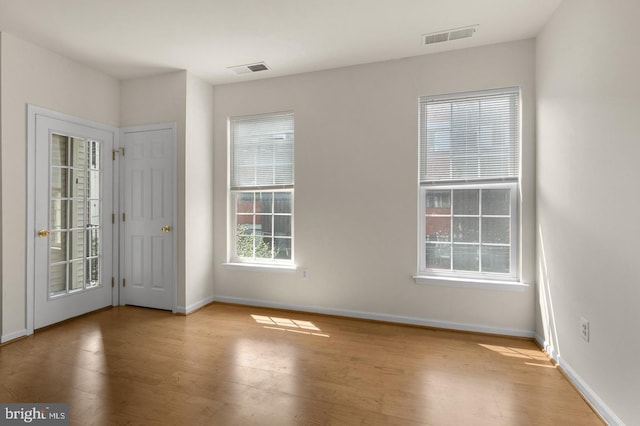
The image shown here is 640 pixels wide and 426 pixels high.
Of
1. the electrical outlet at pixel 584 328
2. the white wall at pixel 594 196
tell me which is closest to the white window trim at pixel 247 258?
the white wall at pixel 594 196

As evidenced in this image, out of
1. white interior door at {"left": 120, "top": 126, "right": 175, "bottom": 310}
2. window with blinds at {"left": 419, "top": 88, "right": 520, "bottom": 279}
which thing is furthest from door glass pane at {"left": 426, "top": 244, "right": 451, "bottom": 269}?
white interior door at {"left": 120, "top": 126, "right": 175, "bottom": 310}

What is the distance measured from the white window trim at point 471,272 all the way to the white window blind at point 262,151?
1686 mm

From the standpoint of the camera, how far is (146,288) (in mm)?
4074

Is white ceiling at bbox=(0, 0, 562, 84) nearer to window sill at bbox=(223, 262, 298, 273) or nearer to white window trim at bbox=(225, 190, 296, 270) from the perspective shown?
white window trim at bbox=(225, 190, 296, 270)

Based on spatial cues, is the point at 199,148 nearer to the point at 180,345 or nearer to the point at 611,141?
the point at 180,345

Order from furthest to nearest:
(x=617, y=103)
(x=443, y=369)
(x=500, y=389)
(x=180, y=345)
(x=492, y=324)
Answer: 1. (x=492, y=324)
2. (x=180, y=345)
3. (x=443, y=369)
4. (x=500, y=389)
5. (x=617, y=103)

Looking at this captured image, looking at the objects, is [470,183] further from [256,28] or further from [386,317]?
[256,28]

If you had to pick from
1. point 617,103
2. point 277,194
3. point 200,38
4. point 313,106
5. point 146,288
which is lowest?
point 146,288

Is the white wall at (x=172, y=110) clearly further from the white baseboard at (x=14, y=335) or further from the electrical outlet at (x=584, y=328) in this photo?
the electrical outlet at (x=584, y=328)

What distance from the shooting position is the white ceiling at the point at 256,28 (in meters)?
2.62

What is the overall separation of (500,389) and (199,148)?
13.1ft

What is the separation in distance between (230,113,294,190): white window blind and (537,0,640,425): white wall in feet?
9.00

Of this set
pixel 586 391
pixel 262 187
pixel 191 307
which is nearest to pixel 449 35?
pixel 262 187

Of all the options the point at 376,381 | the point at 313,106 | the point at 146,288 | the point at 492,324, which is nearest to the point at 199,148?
the point at 313,106
